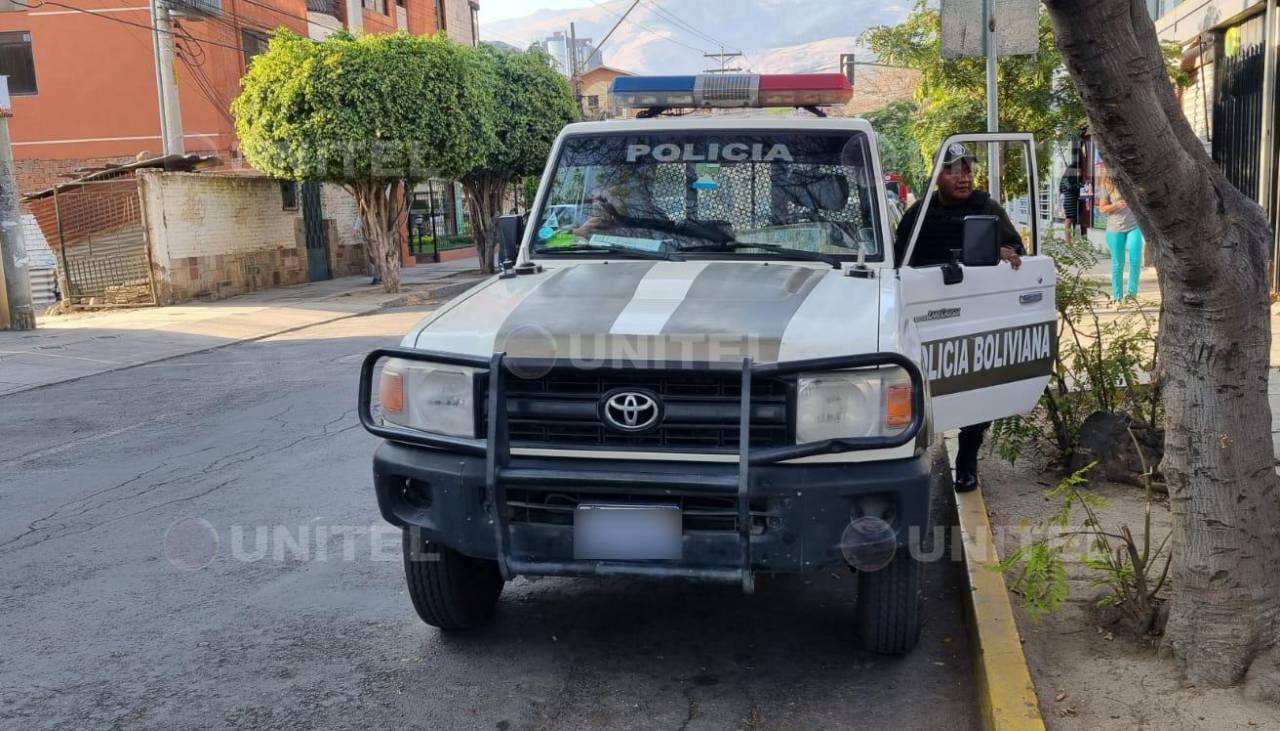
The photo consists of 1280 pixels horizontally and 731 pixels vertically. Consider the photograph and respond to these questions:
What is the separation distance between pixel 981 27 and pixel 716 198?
3.30 metres

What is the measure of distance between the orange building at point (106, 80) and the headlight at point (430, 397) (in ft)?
75.2

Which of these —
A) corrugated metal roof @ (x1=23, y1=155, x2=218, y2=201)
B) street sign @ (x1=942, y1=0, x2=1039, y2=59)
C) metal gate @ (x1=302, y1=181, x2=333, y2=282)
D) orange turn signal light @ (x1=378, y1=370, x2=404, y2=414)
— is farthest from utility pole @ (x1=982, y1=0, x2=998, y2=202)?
metal gate @ (x1=302, y1=181, x2=333, y2=282)

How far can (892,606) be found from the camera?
4.24 metres

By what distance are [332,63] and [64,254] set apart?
5.80 m

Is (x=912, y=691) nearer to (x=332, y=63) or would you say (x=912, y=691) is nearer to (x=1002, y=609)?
(x=1002, y=609)

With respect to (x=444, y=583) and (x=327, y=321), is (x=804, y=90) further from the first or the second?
(x=327, y=321)

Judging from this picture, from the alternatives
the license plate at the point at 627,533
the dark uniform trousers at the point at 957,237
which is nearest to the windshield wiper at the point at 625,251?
the license plate at the point at 627,533

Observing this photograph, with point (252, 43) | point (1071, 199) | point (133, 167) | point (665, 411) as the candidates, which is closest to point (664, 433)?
point (665, 411)

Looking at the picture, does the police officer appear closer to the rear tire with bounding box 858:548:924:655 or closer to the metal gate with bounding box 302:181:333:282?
the rear tire with bounding box 858:548:924:655

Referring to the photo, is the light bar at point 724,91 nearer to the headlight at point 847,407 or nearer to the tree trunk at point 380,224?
the headlight at point 847,407

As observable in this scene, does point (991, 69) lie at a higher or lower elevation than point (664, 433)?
higher

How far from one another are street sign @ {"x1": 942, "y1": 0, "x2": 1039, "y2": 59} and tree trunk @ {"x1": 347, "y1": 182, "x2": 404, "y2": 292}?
17.1 m

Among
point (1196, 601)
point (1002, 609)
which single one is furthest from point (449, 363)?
point (1196, 601)

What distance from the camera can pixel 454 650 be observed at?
4.59 meters
